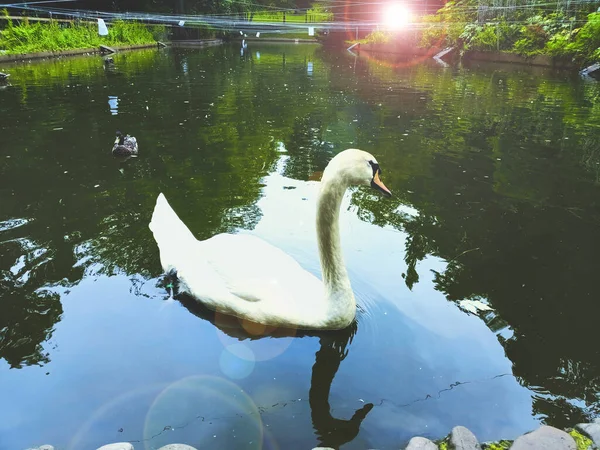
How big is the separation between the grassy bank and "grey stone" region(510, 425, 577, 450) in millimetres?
25232

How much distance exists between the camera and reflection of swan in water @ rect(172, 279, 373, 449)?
2.80 meters

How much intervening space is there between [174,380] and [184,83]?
15.4 metres

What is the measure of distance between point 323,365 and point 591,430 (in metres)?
1.62

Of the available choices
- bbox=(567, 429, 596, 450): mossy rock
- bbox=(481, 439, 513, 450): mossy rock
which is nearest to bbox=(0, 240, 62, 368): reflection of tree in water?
bbox=(481, 439, 513, 450): mossy rock

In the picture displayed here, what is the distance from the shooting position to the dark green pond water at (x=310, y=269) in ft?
9.54

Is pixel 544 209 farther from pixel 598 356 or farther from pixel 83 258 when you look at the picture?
pixel 83 258

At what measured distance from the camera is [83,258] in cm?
461

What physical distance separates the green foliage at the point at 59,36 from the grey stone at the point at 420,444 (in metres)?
25.2

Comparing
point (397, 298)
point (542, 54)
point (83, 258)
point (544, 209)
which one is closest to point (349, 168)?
point (397, 298)

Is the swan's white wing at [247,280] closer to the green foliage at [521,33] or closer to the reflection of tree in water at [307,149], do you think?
the reflection of tree in water at [307,149]

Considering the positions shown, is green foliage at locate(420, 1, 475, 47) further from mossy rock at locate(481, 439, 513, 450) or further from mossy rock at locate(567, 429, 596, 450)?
mossy rock at locate(481, 439, 513, 450)

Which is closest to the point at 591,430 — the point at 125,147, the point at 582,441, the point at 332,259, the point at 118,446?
the point at 582,441

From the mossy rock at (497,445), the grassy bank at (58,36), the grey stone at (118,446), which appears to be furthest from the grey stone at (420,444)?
the grassy bank at (58,36)

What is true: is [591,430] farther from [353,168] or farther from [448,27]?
[448,27]
